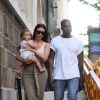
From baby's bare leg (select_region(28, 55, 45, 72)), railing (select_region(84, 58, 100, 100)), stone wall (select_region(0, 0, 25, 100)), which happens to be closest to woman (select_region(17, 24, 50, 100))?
baby's bare leg (select_region(28, 55, 45, 72))

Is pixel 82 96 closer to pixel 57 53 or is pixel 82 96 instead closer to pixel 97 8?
pixel 57 53

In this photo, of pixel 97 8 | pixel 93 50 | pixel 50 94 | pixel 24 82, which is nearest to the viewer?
pixel 24 82

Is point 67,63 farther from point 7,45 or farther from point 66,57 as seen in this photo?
point 7,45

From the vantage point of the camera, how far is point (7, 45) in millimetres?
11148

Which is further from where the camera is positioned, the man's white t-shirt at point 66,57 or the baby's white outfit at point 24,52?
the man's white t-shirt at point 66,57

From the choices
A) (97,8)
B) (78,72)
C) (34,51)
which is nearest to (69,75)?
(78,72)

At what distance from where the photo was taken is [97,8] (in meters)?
30.1

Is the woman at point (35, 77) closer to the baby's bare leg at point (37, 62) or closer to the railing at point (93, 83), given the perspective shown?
the baby's bare leg at point (37, 62)

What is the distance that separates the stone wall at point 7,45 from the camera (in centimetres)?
1025

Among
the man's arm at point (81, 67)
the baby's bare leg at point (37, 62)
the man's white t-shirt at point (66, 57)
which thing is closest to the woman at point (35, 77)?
the baby's bare leg at point (37, 62)

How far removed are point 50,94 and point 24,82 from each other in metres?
4.60

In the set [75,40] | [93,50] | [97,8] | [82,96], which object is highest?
[97,8]

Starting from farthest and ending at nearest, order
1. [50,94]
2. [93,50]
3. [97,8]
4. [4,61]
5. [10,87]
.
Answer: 1. [97,8]
2. [93,50]
3. [50,94]
4. [10,87]
5. [4,61]

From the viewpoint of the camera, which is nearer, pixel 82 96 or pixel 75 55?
pixel 75 55
